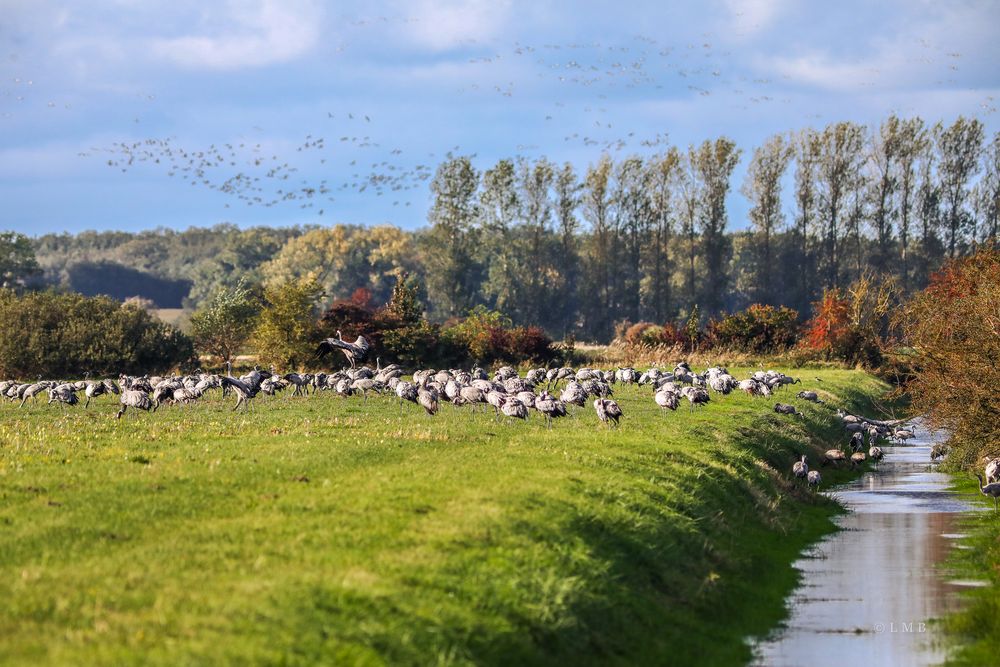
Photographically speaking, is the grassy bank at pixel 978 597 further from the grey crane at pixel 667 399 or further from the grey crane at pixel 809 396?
the grey crane at pixel 809 396

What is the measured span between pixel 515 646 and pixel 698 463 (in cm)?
1611

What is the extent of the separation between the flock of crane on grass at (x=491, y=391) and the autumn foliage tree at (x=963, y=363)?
2011 millimetres

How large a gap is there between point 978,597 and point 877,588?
1858 millimetres

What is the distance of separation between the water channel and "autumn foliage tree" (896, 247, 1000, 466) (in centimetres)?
221

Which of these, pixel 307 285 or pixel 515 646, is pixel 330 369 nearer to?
pixel 307 285

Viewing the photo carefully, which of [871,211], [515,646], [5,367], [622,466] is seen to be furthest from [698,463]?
[871,211]

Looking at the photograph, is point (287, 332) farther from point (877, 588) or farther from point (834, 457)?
point (877, 588)

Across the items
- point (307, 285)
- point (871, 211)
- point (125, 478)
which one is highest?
point (871, 211)

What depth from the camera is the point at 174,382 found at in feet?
139

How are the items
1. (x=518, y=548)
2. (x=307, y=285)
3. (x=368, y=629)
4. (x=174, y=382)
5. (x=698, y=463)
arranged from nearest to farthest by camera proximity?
(x=368, y=629) < (x=518, y=548) < (x=698, y=463) < (x=174, y=382) < (x=307, y=285)

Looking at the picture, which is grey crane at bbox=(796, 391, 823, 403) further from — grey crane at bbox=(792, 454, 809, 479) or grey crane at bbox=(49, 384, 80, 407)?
grey crane at bbox=(49, 384, 80, 407)

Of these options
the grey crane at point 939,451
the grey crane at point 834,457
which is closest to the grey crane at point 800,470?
the grey crane at point 834,457

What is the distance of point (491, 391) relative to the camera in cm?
3784
